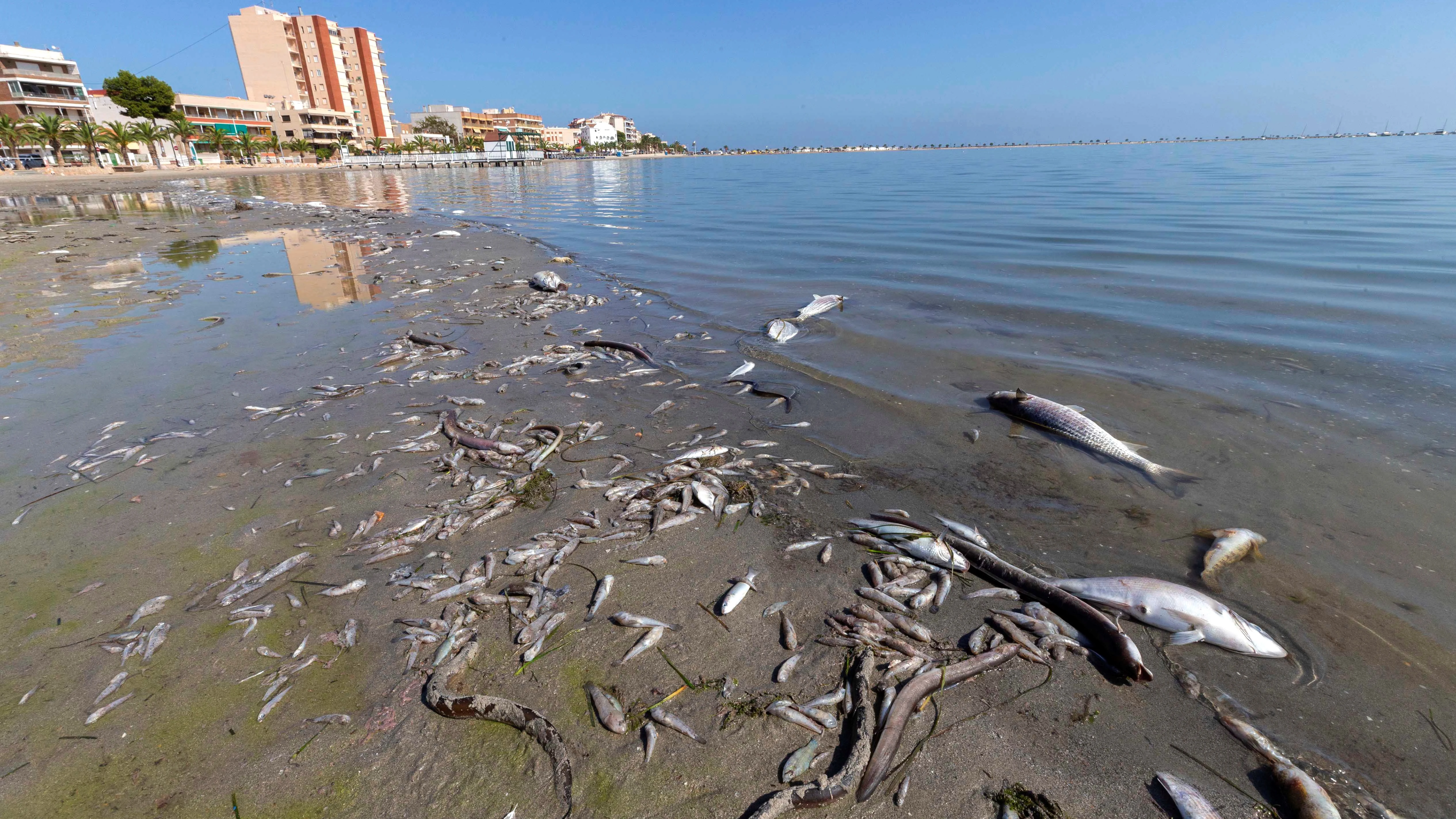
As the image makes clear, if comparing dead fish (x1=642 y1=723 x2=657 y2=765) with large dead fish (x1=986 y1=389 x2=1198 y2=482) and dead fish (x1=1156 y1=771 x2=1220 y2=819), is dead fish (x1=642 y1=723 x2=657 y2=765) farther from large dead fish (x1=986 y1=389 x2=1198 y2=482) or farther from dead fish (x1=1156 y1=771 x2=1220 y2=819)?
large dead fish (x1=986 y1=389 x2=1198 y2=482)

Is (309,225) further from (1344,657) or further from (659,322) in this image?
(1344,657)

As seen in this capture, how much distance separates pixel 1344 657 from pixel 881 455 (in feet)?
12.8

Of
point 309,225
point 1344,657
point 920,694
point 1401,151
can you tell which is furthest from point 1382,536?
point 1401,151

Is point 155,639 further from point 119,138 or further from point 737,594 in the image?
point 119,138

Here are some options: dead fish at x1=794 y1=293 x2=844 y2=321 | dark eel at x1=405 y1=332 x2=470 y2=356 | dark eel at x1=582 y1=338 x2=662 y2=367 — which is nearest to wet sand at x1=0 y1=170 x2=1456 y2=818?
dark eel at x1=582 y1=338 x2=662 y2=367

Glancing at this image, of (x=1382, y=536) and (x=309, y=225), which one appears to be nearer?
(x=1382, y=536)

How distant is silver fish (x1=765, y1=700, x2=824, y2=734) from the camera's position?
343 cm

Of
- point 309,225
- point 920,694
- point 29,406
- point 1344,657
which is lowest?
point 1344,657

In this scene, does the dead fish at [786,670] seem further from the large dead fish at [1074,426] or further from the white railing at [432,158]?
the white railing at [432,158]

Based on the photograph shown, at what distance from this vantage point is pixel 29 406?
24.8 feet

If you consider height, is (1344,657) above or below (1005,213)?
below

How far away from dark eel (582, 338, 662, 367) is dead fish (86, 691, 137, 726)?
682cm

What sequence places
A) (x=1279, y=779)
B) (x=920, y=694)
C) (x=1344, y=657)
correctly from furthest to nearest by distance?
(x=1344, y=657), (x=920, y=694), (x=1279, y=779)

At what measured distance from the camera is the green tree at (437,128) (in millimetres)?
140625
